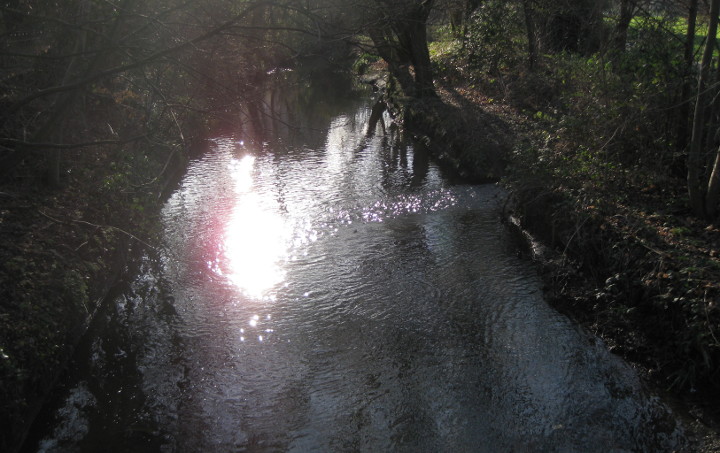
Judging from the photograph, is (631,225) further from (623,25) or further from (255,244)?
(255,244)

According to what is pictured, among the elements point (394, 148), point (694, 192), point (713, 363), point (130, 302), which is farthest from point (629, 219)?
point (394, 148)

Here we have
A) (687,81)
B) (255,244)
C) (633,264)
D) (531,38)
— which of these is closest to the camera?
(633,264)

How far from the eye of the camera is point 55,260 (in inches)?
309

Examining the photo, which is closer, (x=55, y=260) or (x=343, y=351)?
(x=343, y=351)

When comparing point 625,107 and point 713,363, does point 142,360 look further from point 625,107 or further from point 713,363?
point 625,107

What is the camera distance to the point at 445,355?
720cm

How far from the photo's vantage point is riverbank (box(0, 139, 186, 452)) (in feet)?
19.6

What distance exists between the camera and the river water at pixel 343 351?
19.3 feet

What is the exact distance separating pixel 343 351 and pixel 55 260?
4.19 metres

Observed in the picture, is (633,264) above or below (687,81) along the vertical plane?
below

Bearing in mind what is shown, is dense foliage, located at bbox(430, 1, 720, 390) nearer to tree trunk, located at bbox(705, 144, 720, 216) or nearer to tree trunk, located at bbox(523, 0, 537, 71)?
tree trunk, located at bbox(705, 144, 720, 216)

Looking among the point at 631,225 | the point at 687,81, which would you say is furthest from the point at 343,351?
the point at 687,81

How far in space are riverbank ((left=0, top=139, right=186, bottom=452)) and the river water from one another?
1.16ft

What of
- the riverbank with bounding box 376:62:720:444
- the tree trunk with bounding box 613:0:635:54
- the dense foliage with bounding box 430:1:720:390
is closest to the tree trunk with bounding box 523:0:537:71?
the dense foliage with bounding box 430:1:720:390
